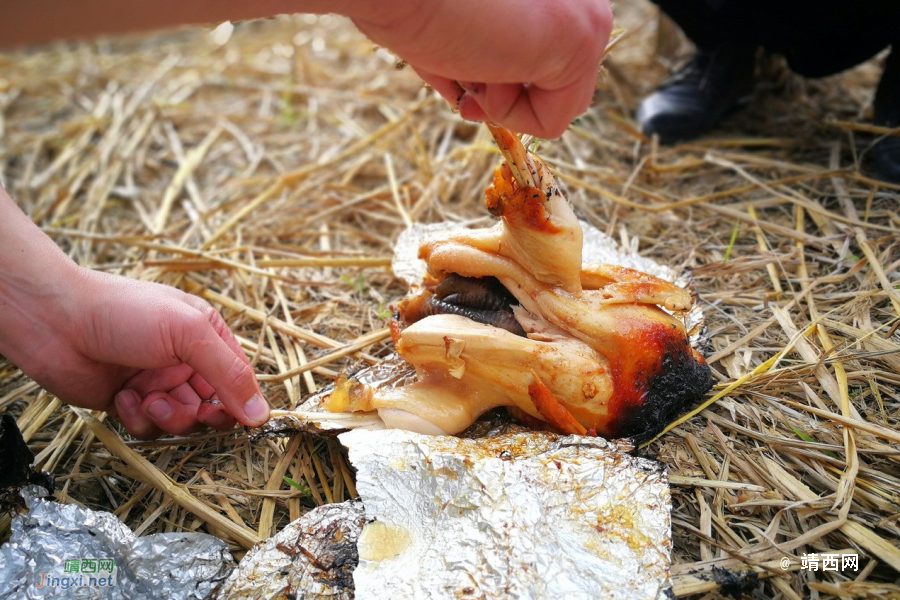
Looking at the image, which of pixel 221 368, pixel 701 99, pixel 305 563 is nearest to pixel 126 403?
pixel 221 368

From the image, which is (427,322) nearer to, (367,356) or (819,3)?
(367,356)

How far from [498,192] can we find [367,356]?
2.81 feet

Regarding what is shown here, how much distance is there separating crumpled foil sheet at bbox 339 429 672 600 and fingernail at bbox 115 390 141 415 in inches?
29.9

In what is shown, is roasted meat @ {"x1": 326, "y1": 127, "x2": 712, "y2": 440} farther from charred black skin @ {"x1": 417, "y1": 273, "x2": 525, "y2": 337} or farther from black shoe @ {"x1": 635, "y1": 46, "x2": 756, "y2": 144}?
black shoe @ {"x1": 635, "y1": 46, "x2": 756, "y2": 144}

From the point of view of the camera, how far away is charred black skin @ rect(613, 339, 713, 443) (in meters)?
1.86

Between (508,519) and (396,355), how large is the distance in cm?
79

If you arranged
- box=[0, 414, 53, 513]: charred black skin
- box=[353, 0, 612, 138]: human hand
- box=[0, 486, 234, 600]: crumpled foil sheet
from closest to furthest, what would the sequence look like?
1. box=[353, 0, 612, 138]: human hand
2. box=[0, 486, 234, 600]: crumpled foil sheet
3. box=[0, 414, 53, 513]: charred black skin

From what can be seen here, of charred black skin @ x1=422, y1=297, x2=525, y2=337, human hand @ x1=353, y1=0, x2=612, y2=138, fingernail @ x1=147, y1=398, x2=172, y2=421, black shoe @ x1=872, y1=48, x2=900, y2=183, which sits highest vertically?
human hand @ x1=353, y1=0, x2=612, y2=138

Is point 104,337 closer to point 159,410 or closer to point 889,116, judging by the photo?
point 159,410

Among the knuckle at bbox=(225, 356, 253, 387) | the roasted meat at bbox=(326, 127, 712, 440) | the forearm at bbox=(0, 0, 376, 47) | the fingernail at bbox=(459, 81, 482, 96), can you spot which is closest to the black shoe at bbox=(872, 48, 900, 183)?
the roasted meat at bbox=(326, 127, 712, 440)

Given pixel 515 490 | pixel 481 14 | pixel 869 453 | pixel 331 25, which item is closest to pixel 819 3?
pixel 869 453

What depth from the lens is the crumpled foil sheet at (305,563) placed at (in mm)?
1590

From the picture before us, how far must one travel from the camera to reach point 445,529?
162 cm

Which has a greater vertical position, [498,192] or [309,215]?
[498,192]
